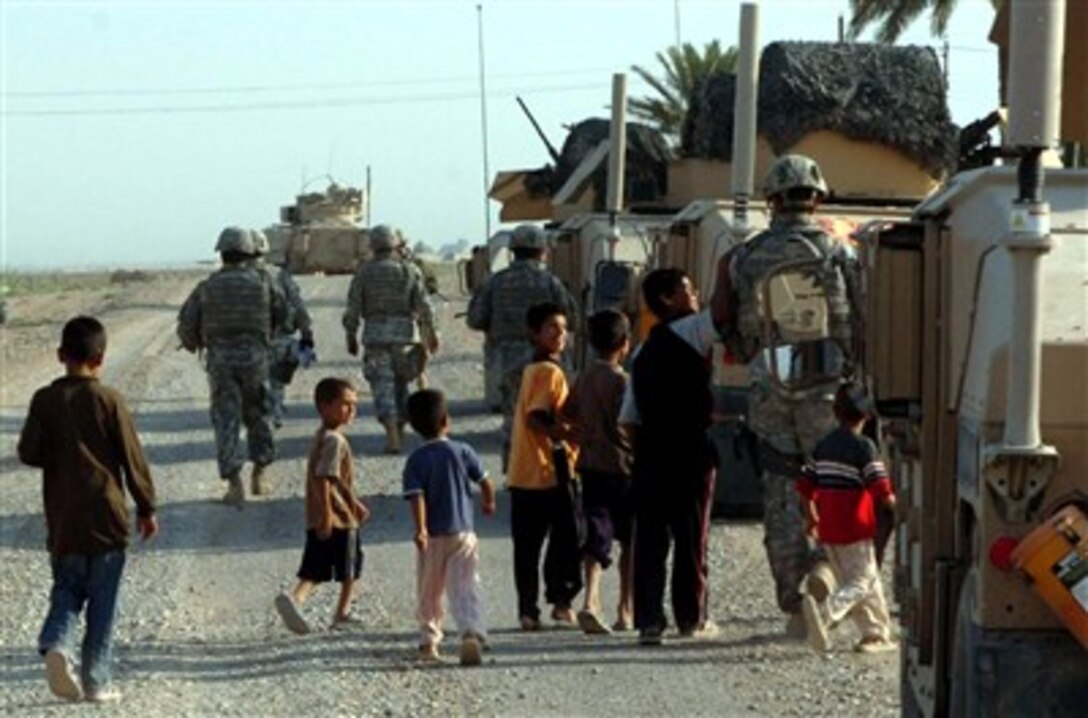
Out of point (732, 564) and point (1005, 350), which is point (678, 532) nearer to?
point (732, 564)

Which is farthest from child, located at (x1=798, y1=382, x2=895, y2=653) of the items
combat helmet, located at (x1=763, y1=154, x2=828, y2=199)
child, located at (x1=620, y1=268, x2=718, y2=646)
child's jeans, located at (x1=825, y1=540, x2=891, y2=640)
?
combat helmet, located at (x1=763, y1=154, x2=828, y2=199)

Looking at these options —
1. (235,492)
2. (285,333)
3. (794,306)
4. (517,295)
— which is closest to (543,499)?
(794,306)

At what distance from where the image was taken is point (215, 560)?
1648cm

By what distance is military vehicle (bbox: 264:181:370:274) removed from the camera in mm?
55531

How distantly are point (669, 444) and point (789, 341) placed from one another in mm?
694

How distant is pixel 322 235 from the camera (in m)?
55.8

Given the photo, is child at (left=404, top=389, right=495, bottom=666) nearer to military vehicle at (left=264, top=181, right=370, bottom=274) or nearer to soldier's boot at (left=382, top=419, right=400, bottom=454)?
soldier's boot at (left=382, top=419, right=400, bottom=454)

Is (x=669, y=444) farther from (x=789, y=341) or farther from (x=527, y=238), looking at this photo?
(x=527, y=238)

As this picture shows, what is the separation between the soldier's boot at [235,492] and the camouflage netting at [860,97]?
5.07 meters

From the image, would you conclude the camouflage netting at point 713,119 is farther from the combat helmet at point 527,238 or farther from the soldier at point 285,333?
the combat helmet at point 527,238

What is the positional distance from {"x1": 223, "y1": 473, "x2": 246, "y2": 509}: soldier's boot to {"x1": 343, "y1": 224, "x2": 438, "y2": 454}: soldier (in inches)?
94.6

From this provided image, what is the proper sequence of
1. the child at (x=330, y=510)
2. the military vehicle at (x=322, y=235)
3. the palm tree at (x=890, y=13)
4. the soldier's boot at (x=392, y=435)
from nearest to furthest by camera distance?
1. the child at (x=330, y=510)
2. the soldier's boot at (x=392, y=435)
3. the palm tree at (x=890, y=13)
4. the military vehicle at (x=322, y=235)

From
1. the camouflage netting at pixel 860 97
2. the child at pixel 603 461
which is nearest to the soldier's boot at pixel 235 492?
the camouflage netting at pixel 860 97

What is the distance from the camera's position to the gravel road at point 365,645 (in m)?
11.4
